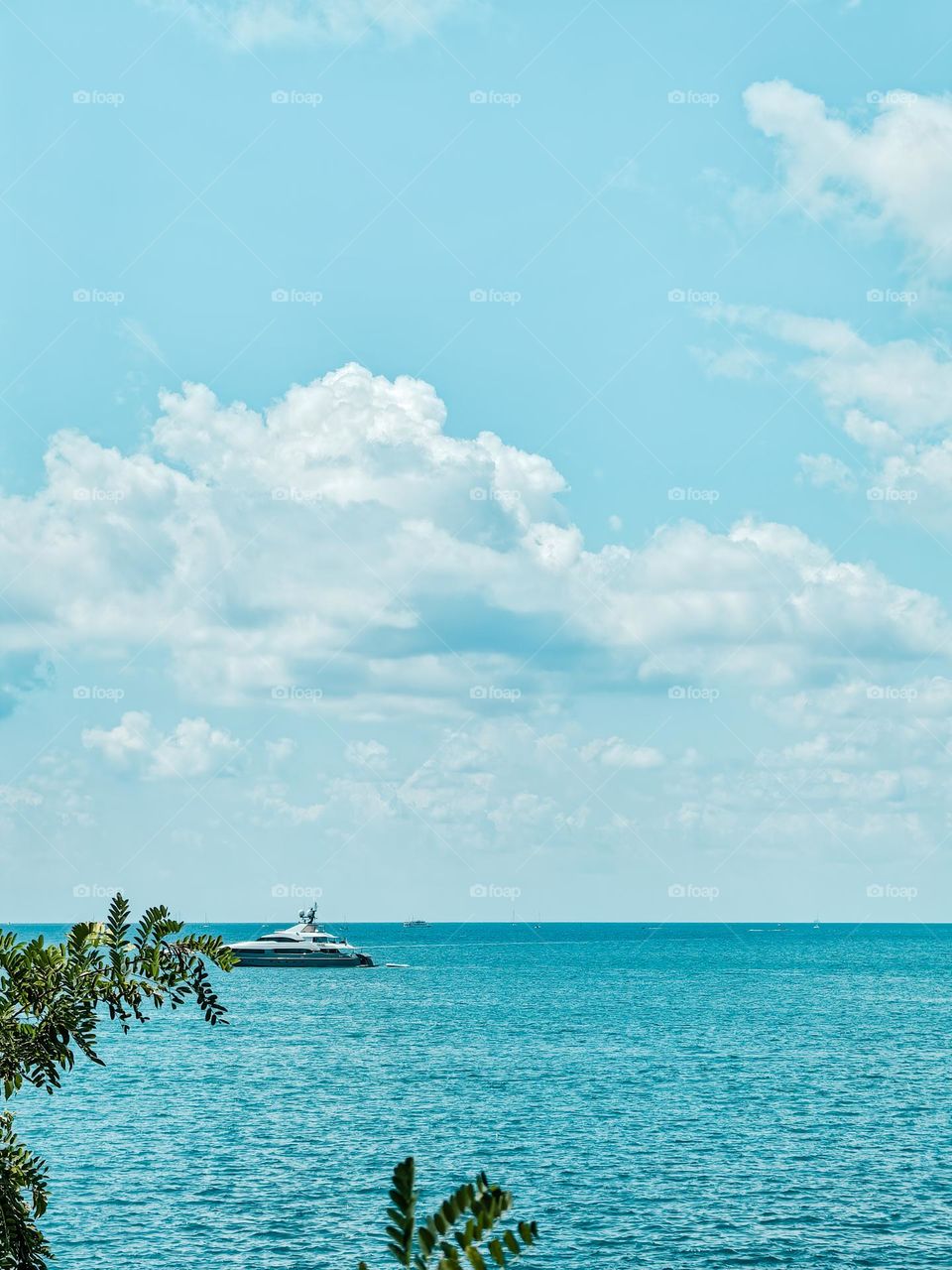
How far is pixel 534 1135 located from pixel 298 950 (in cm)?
9564

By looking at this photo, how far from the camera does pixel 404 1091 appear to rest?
2721 inches

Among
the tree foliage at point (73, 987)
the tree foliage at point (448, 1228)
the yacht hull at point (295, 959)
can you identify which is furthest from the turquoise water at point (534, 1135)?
the tree foliage at point (448, 1228)

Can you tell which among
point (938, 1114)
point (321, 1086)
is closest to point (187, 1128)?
point (321, 1086)

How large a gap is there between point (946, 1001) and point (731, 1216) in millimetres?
102418

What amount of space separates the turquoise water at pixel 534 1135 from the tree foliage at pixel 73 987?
94.9 ft

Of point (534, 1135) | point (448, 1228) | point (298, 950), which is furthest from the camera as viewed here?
point (298, 950)

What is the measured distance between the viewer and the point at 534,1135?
55.2 meters

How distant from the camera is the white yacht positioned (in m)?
143

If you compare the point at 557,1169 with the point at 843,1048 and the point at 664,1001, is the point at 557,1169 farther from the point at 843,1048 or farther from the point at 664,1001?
the point at 664,1001

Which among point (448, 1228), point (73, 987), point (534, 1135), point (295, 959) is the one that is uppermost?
point (73, 987)

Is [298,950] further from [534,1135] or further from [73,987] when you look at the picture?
[73,987]

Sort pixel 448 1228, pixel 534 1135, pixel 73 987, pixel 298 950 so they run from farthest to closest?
1. pixel 298 950
2. pixel 534 1135
3. pixel 73 987
4. pixel 448 1228

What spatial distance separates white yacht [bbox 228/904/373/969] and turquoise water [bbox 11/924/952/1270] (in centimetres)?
3100

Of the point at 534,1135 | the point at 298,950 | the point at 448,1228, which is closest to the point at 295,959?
the point at 298,950
